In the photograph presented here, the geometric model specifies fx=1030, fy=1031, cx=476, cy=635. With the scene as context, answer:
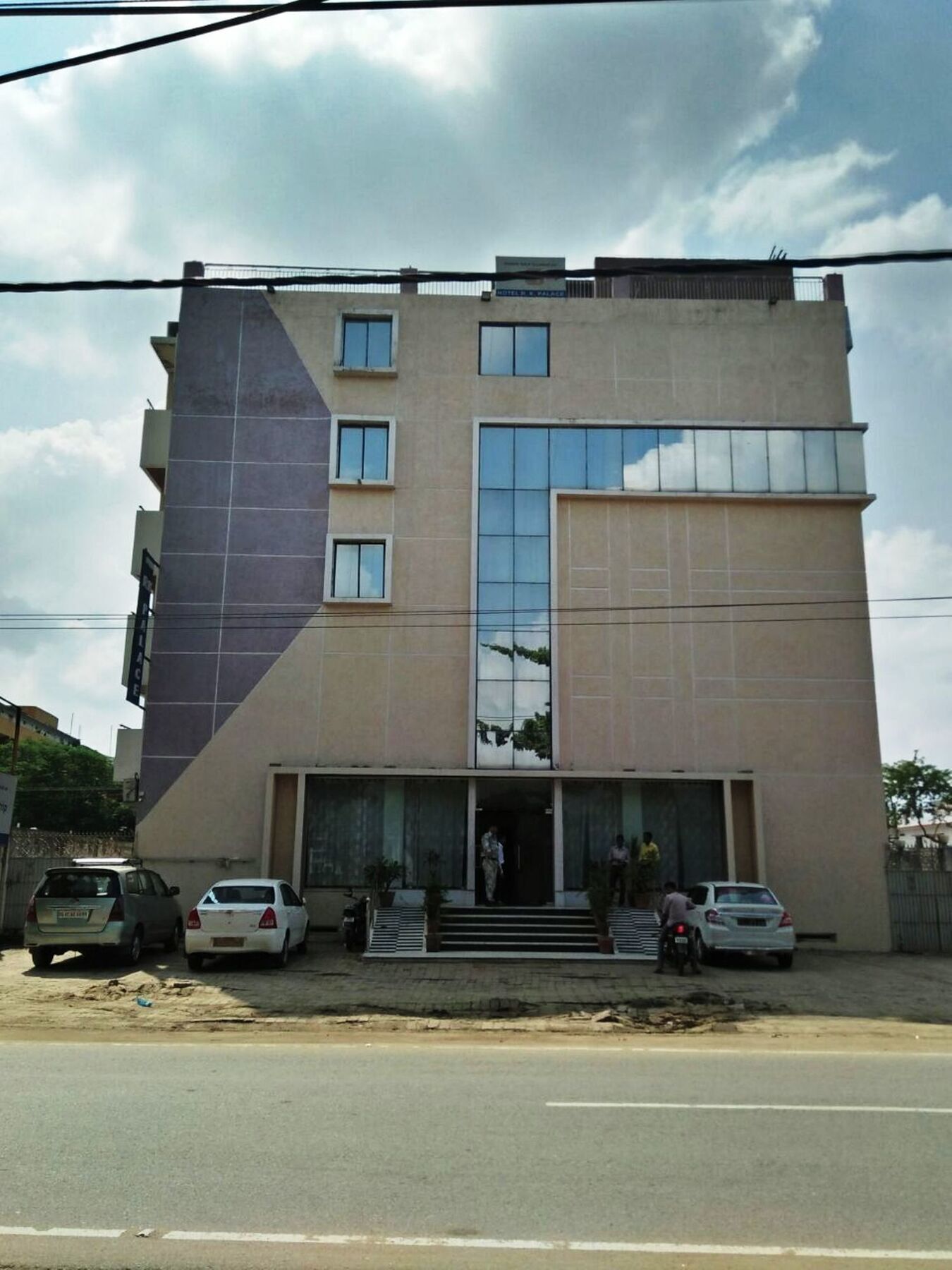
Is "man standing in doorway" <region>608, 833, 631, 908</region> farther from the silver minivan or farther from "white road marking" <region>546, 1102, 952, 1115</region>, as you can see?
"white road marking" <region>546, 1102, 952, 1115</region>

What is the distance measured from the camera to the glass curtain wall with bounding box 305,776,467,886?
2338cm

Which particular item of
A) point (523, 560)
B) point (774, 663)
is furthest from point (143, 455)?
point (774, 663)

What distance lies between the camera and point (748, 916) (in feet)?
58.6

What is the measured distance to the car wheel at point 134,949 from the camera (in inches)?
673

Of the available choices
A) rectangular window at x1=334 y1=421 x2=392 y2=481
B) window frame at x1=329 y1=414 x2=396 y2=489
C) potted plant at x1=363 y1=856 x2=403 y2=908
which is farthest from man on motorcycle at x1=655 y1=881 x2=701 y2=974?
rectangular window at x1=334 y1=421 x2=392 y2=481

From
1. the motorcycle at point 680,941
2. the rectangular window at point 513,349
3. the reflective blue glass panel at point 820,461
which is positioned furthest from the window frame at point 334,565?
the motorcycle at point 680,941

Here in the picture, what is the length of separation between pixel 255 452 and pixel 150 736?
7.28 metres

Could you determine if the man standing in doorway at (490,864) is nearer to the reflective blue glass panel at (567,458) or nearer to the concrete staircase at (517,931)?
the concrete staircase at (517,931)

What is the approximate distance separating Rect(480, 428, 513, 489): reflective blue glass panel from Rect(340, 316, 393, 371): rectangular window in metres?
3.11

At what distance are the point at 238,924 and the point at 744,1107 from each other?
10.8m

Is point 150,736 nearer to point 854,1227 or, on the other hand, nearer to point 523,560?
point 523,560

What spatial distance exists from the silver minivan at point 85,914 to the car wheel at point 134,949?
Result: 0.01m

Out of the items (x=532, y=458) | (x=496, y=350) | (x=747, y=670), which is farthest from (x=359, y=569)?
(x=747, y=670)

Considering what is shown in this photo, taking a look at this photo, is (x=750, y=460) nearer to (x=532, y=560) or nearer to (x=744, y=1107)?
(x=532, y=560)
